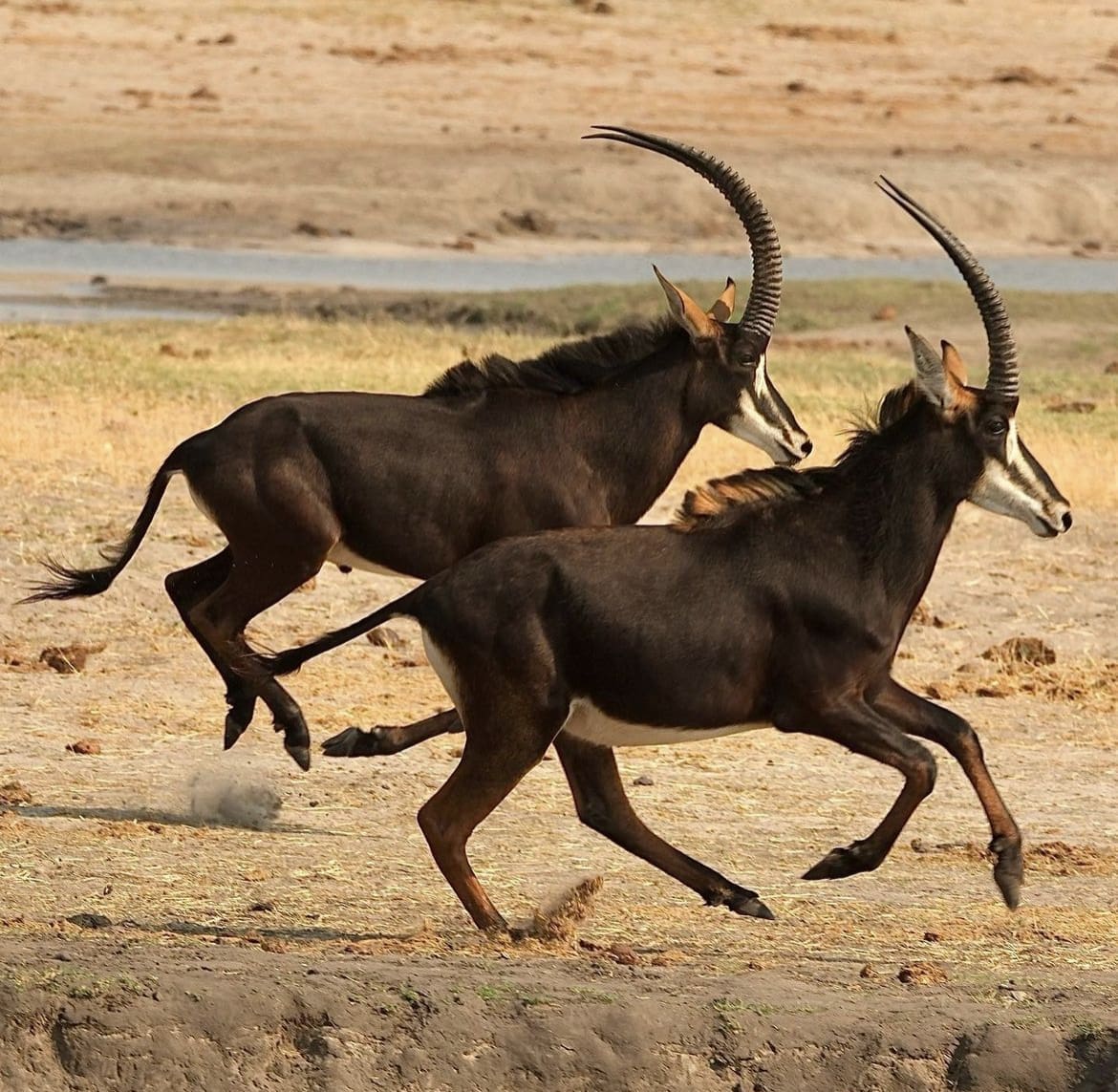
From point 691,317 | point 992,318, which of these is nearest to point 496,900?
point 992,318

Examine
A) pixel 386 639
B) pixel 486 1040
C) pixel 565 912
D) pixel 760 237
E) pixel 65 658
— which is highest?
pixel 760 237

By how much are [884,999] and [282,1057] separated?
57.7 inches

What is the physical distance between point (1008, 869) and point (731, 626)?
1004 millimetres

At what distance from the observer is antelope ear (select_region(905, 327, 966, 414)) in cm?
705

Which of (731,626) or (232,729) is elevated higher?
(731,626)

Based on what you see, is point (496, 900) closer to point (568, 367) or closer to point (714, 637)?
point (714, 637)

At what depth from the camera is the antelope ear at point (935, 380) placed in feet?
23.1

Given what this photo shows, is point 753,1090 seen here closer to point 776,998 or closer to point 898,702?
point 776,998

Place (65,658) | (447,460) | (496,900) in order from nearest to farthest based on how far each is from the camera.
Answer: (496,900) < (447,460) < (65,658)

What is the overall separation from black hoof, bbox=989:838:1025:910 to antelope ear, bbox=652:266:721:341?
2661 mm

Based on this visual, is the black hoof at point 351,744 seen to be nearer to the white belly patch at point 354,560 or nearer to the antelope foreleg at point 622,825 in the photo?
the white belly patch at point 354,560

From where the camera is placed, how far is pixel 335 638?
674cm

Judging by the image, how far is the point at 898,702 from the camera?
6.90 metres

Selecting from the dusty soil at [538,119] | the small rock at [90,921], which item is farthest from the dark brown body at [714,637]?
the dusty soil at [538,119]
